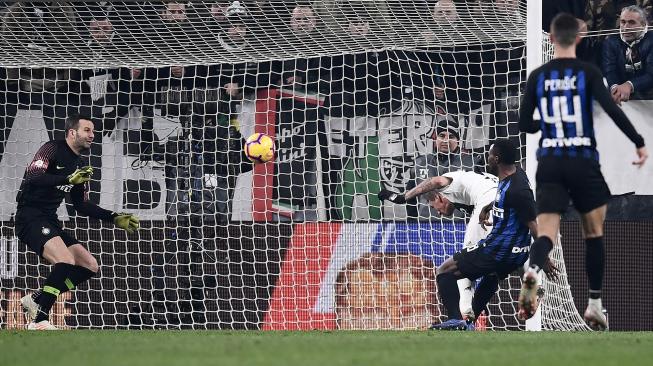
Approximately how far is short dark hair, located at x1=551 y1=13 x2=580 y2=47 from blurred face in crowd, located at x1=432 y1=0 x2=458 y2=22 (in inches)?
158

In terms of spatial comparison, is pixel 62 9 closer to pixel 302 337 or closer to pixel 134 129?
pixel 134 129

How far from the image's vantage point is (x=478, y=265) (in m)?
10.7

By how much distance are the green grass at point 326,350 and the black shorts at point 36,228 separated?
249 cm

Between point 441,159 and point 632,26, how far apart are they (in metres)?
2.49

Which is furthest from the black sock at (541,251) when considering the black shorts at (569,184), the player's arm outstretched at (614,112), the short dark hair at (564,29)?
the short dark hair at (564,29)

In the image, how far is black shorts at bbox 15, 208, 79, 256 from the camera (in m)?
11.1

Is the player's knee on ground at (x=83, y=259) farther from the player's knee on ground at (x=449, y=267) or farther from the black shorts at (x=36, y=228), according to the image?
the player's knee on ground at (x=449, y=267)

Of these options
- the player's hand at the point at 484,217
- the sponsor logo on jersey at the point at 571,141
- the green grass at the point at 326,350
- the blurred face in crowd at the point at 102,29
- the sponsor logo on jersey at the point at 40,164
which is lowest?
the green grass at the point at 326,350

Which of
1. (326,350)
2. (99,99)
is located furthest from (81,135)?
(326,350)

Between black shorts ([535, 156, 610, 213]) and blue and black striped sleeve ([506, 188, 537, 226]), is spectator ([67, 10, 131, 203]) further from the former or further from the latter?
black shorts ([535, 156, 610, 213])

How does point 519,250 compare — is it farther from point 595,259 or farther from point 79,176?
point 79,176

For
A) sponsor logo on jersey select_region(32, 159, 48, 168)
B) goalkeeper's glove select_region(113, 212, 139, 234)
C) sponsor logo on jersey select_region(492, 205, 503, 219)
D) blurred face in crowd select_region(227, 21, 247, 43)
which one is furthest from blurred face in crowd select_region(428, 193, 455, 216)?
sponsor logo on jersey select_region(32, 159, 48, 168)

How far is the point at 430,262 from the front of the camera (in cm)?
1300

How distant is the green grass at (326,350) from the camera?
19.5 feet
